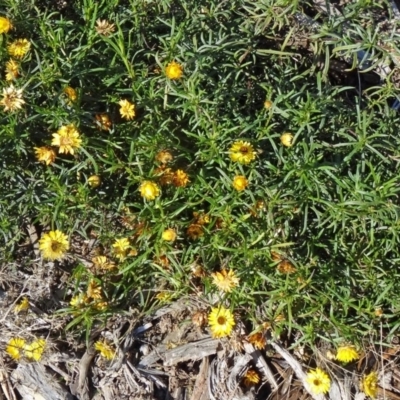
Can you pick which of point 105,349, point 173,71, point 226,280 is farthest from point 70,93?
point 105,349

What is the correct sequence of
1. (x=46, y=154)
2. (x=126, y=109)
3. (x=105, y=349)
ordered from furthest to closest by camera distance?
(x=105, y=349) < (x=126, y=109) < (x=46, y=154)

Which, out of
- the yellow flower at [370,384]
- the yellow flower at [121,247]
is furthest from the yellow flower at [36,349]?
the yellow flower at [370,384]

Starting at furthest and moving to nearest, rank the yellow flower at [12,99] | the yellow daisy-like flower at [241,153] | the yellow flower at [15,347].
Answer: the yellow flower at [15,347], the yellow daisy-like flower at [241,153], the yellow flower at [12,99]

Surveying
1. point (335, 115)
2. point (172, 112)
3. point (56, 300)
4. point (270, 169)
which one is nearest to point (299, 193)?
point (270, 169)

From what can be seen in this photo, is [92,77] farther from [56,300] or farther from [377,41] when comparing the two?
[377,41]

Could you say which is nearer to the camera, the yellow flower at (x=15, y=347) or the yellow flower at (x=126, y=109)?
the yellow flower at (x=126, y=109)

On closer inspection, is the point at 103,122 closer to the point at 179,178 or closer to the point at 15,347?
the point at 179,178

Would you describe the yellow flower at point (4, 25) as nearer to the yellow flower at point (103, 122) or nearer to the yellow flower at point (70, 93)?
the yellow flower at point (70, 93)

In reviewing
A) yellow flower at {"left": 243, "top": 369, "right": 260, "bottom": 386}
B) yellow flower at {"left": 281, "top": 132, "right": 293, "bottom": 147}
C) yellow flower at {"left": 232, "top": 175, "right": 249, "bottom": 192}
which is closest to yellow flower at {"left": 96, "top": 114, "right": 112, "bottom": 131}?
yellow flower at {"left": 232, "top": 175, "right": 249, "bottom": 192}
